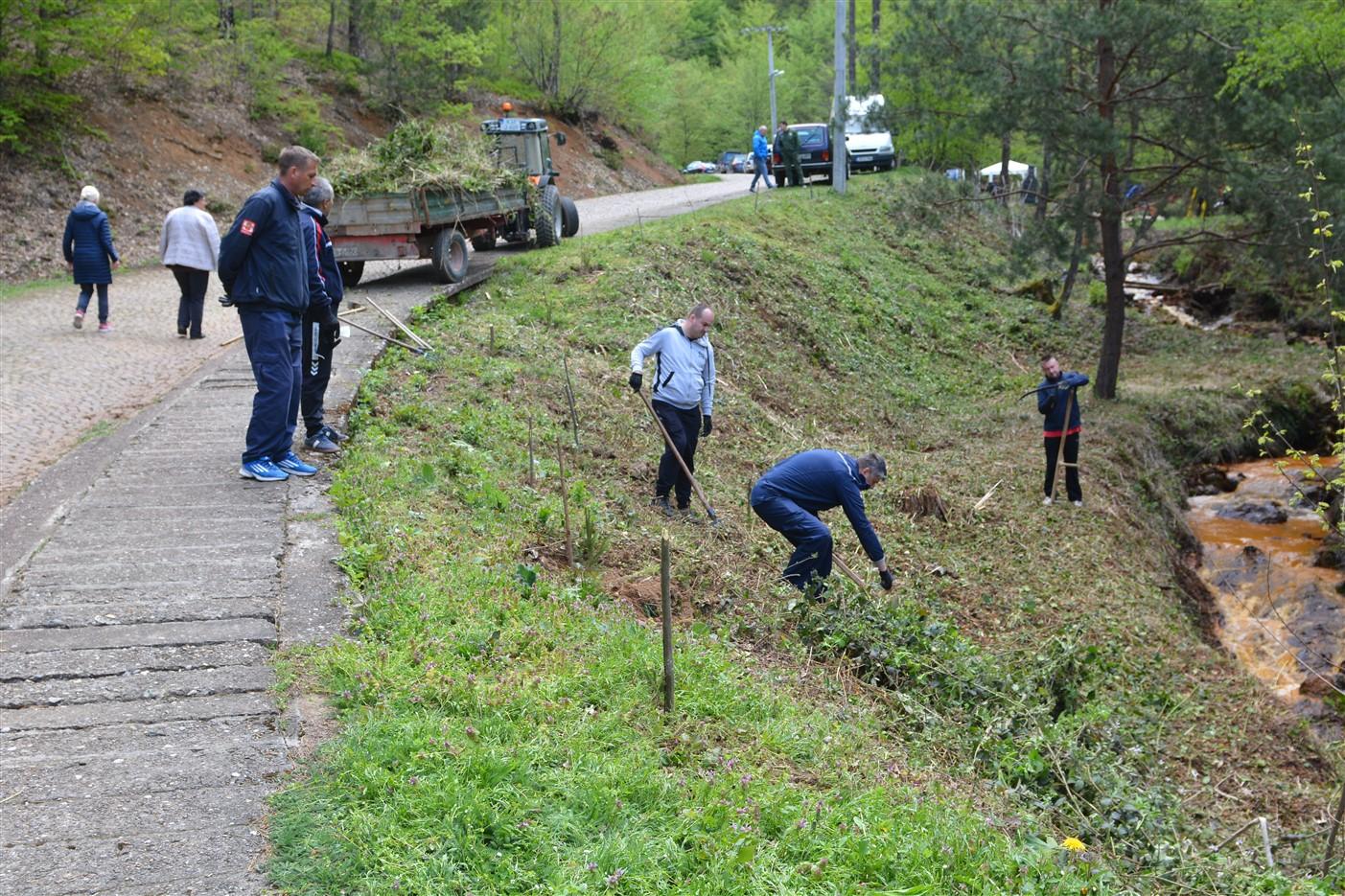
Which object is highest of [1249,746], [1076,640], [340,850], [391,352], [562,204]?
[562,204]

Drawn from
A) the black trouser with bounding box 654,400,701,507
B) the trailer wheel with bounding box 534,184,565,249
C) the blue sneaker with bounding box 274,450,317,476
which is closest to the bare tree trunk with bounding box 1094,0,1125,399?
the trailer wheel with bounding box 534,184,565,249

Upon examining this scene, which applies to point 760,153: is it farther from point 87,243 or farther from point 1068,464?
point 87,243

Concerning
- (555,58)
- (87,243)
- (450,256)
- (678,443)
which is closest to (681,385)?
(678,443)

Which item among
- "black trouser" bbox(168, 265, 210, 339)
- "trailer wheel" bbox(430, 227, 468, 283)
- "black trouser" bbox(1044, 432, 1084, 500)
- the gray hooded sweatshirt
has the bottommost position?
"black trouser" bbox(1044, 432, 1084, 500)

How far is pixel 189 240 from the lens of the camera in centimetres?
1248

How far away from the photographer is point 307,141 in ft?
82.5

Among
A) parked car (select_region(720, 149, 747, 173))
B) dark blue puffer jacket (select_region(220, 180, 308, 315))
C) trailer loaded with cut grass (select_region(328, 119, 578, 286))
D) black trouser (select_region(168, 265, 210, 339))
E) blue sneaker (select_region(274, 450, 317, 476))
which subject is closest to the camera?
dark blue puffer jacket (select_region(220, 180, 308, 315))

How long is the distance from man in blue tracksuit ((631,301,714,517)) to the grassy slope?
46 cm

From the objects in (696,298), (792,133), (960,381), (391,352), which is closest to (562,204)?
(696,298)

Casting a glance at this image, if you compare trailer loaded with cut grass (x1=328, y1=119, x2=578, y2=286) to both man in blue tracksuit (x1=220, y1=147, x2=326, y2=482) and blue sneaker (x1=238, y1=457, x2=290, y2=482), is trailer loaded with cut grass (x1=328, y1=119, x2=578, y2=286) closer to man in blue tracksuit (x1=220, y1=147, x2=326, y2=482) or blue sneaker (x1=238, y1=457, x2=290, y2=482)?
man in blue tracksuit (x1=220, y1=147, x2=326, y2=482)

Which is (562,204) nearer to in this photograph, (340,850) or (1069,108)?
(1069,108)

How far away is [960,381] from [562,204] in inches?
300

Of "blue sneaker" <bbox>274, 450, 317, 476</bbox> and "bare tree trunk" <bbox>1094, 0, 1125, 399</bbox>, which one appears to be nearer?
"blue sneaker" <bbox>274, 450, 317, 476</bbox>

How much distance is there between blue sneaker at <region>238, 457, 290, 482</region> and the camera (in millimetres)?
7387
